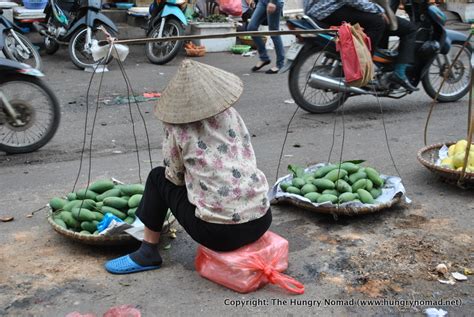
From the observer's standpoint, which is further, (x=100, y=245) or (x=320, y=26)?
(x=320, y=26)

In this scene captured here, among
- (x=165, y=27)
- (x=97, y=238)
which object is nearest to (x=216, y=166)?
(x=97, y=238)

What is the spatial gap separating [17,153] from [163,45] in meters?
4.42

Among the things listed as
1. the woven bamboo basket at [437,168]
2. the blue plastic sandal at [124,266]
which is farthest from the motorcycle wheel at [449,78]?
the blue plastic sandal at [124,266]

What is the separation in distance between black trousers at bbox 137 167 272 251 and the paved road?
0.25 meters

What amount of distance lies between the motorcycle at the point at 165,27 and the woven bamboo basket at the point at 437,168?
5.18 m

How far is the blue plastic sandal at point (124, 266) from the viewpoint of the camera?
3.04 m

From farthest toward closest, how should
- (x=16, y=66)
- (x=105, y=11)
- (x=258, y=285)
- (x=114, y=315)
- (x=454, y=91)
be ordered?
1. (x=105, y=11)
2. (x=454, y=91)
3. (x=16, y=66)
4. (x=258, y=285)
5. (x=114, y=315)

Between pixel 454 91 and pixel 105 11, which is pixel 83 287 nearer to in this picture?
pixel 454 91

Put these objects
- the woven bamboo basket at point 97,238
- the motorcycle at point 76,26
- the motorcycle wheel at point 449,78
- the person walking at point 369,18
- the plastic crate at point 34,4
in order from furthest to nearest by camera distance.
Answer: the plastic crate at point 34,4
the motorcycle at point 76,26
the motorcycle wheel at point 449,78
the person walking at point 369,18
the woven bamboo basket at point 97,238

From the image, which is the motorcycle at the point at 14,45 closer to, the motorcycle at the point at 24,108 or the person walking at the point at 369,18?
the motorcycle at the point at 24,108

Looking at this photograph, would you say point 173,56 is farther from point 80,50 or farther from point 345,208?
point 345,208

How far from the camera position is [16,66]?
4.95m

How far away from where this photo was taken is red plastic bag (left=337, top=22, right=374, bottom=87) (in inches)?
138

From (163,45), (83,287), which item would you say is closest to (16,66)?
(83,287)
